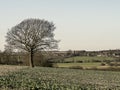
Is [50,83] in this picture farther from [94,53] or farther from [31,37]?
[94,53]

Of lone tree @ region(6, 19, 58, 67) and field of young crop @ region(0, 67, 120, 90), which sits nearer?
field of young crop @ region(0, 67, 120, 90)

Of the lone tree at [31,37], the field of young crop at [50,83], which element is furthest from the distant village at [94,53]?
the field of young crop at [50,83]

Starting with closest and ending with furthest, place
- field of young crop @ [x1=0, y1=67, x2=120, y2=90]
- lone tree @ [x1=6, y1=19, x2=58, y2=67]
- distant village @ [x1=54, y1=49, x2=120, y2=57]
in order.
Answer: field of young crop @ [x1=0, y1=67, x2=120, y2=90] → lone tree @ [x1=6, y1=19, x2=58, y2=67] → distant village @ [x1=54, y1=49, x2=120, y2=57]

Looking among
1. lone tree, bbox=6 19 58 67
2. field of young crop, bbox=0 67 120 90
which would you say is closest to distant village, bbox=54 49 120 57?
lone tree, bbox=6 19 58 67

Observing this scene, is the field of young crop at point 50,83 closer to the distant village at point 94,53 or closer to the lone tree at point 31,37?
the lone tree at point 31,37

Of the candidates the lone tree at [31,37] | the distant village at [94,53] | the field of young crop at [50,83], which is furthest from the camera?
the distant village at [94,53]

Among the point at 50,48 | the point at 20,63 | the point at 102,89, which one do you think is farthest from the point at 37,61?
the point at 102,89

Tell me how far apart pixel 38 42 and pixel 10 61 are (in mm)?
12633

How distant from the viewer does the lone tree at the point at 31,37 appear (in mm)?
56800

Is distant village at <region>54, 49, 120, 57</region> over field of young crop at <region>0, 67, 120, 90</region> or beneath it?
over

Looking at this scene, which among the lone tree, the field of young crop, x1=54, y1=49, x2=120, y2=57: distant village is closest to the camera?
the field of young crop

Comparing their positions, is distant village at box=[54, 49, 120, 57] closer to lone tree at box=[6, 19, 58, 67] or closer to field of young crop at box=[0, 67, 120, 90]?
lone tree at box=[6, 19, 58, 67]

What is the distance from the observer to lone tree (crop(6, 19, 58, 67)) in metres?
56.8

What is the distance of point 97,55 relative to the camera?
312ft
